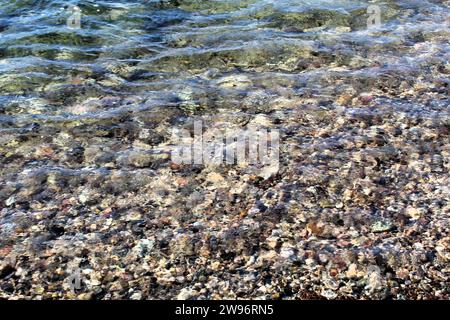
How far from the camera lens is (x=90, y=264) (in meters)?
6.19

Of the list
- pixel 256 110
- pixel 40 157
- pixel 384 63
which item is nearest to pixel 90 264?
pixel 40 157

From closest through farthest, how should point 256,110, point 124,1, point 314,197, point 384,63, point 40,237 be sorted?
point 40,237 → point 314,197 → point 256,110 → point 384,63 → point 124,1

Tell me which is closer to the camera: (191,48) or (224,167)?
(224,167)

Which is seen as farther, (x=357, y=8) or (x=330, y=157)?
(x=357, y=8)

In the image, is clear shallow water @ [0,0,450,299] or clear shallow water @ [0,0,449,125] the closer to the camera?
clear shallow water @ [0,0,450,299]

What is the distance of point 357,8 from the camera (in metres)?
14.4

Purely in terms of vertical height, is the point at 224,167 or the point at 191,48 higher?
the point at 191,48

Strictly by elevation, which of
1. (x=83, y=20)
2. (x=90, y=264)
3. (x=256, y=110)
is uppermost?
(x=83, y=20)

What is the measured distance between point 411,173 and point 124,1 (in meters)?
11.1

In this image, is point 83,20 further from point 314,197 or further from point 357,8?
point 314,197

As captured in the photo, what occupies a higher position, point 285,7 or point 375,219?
point 285,7

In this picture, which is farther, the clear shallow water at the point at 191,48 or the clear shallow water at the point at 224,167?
the clear shallow water at the point at 191,48

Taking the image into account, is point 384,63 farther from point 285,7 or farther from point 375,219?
point 375,219

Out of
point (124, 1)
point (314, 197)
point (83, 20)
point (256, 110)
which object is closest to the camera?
point (314, 197)
